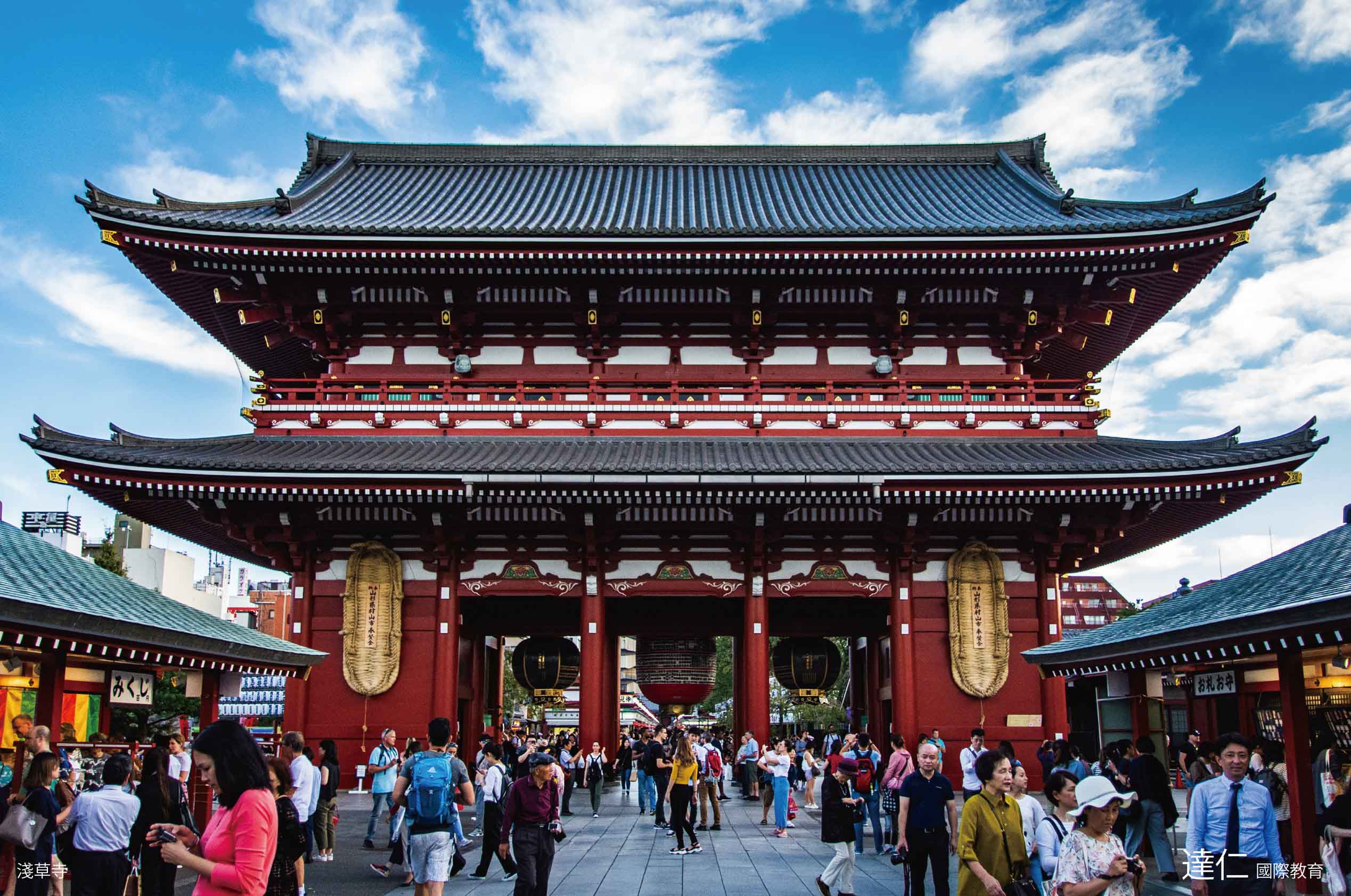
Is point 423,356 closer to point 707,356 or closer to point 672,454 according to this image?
point 707,356

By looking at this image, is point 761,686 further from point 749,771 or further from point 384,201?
point 384,201

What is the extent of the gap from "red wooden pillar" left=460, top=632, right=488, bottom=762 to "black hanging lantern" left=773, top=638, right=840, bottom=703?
24.1ft

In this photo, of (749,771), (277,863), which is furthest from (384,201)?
(277,863)

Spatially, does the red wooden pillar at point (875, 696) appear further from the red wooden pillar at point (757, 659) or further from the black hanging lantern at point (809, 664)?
the red wooden pillar at point (757, 659)

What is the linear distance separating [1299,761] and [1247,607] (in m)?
1.77

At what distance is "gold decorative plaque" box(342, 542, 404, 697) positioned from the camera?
2144cm

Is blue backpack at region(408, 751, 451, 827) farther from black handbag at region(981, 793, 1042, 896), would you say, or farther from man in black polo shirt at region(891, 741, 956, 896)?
black handbag at region(981, 793, 1042, 896)

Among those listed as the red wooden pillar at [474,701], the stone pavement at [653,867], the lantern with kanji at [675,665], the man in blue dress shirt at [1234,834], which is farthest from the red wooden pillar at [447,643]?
the man in blue dress shirt at [1234,834]

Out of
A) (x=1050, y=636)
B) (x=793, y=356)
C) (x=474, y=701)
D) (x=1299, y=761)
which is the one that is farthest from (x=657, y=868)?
(x=793, y=356)

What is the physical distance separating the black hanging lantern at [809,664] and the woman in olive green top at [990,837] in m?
17.2

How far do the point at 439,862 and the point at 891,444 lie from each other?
14.5 meters

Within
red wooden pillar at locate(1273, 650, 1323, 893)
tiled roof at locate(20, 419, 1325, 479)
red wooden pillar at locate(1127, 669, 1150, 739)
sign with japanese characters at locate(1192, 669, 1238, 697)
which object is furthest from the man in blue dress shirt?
tiled roof at locate(20, 419, 1325, 479)

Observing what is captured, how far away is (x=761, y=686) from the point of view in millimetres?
21891

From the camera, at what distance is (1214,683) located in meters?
14.8
